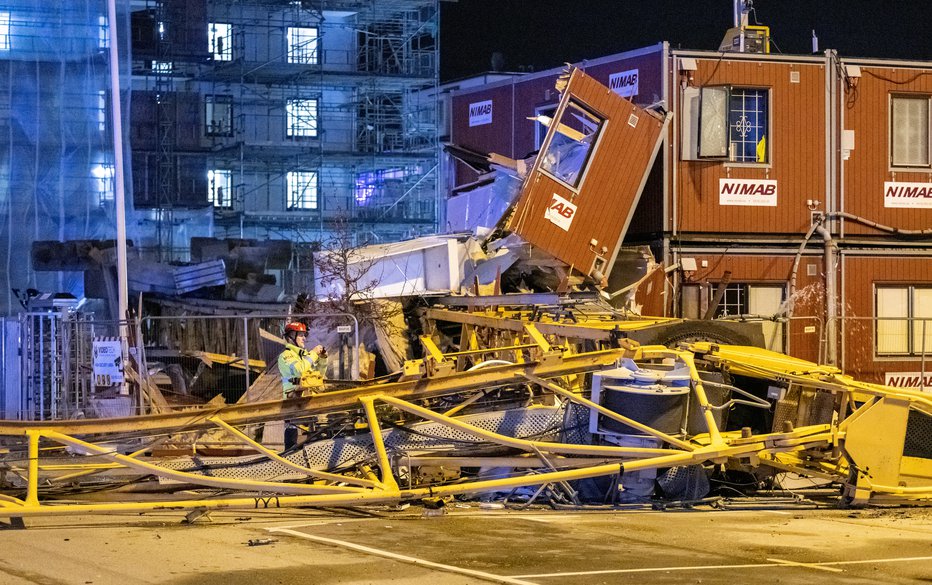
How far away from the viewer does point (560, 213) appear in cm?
2127

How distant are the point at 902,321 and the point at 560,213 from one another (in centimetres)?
684

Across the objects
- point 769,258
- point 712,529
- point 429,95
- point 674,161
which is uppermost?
point 429,95

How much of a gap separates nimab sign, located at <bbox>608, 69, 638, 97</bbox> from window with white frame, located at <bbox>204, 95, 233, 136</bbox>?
77.2 ft

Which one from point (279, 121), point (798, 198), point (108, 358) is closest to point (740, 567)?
point (108, 358)

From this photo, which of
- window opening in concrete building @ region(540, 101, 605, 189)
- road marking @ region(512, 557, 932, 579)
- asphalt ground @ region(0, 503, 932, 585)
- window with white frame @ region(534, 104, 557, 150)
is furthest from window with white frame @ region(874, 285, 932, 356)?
road marking @ region(512, 557, 932, 579)

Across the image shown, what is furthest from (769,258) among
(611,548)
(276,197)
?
(276,197)

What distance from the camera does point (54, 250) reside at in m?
31.6

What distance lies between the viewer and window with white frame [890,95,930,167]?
77.4ft

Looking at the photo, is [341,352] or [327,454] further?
[341,352]

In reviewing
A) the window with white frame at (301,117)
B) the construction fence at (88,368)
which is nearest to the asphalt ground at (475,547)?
the construction fence at (88,368)

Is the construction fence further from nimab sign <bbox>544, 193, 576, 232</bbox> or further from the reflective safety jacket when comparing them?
nimab sign <bbox>544, 193, 576, 232</bbox>

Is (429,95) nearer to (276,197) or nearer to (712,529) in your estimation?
(276,197)

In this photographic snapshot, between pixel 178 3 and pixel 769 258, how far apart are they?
26.8m

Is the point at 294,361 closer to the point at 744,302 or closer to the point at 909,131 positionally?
the point at 744,302
